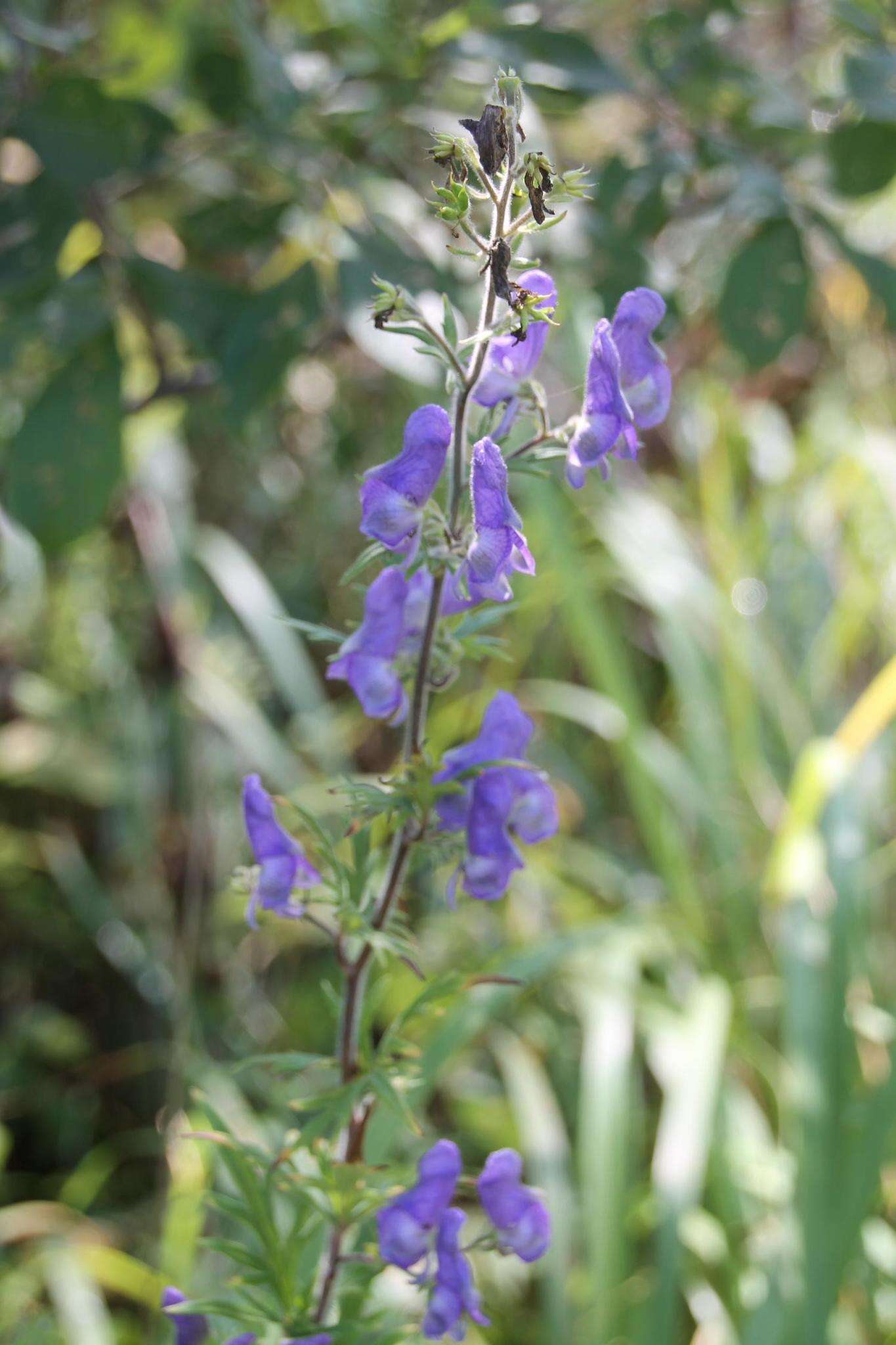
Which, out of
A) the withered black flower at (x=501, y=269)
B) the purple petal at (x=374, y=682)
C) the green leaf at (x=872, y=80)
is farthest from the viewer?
the green leaf at (x=872, y=80)

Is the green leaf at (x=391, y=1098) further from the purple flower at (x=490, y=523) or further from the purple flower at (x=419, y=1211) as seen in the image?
the purple flower at (x=490, y=523)

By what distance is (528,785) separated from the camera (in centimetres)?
55

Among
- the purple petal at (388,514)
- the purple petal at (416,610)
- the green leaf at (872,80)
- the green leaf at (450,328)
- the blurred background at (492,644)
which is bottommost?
the blurred background at (492,644)

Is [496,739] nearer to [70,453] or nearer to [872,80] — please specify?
[70,453]

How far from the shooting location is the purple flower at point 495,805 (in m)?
0.50

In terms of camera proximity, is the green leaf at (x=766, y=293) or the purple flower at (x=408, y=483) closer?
the purple flower at (x=408, y=483)

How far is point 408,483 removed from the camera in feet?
1.48

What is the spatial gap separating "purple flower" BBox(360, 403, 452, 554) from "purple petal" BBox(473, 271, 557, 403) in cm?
6

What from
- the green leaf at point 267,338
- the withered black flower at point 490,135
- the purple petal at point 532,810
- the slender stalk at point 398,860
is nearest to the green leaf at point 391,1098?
the slender stalk at point 398,860

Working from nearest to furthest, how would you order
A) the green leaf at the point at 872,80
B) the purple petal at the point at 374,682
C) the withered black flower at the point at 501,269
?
the withered black flower at the point at 501,269 → the purple petal at the point at 374,682 → the green leaf at the point at 872,80

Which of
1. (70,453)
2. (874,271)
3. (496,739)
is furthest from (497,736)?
(874,271)

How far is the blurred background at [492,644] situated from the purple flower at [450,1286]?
3.7 inches

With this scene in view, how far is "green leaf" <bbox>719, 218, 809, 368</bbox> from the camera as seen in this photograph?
2.81ft

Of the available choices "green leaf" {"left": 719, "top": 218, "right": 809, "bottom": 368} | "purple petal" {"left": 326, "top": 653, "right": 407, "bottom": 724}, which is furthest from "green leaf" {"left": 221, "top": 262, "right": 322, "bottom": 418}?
"purple petal" {"left": 326, "top": 653, "right": 407, "bottom": 724}
